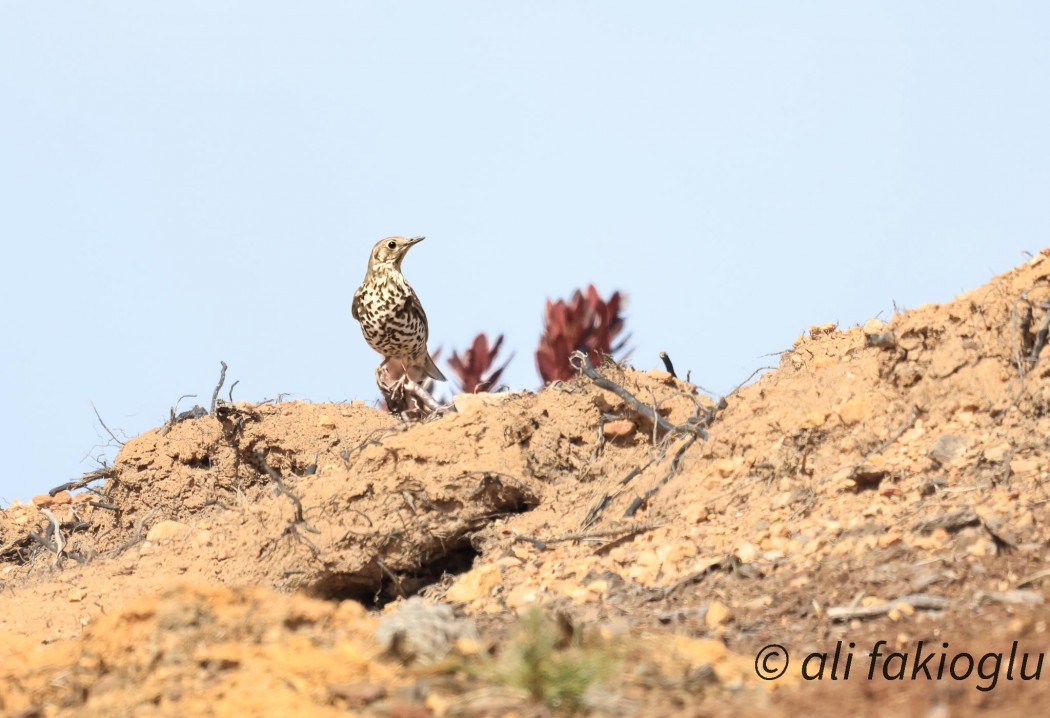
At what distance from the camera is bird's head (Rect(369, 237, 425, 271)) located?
10.9 meters

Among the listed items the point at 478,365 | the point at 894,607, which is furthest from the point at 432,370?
the point at 894,607

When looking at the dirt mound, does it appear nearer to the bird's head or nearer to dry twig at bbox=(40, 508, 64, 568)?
dry twig at bbox=(40, 508, 64, 568)

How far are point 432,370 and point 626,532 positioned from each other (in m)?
5.17

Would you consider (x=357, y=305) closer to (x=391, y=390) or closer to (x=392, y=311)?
(x=392, y=311)

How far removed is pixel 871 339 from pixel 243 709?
424 cm

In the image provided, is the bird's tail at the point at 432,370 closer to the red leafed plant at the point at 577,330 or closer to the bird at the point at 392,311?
the bird at the point at 392,311

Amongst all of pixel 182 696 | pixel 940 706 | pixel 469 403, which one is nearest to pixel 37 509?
pixel 469 403

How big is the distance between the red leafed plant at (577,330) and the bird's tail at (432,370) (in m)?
1.03

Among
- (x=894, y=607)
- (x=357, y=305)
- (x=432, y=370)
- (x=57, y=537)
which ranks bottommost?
(x=894, y=607)

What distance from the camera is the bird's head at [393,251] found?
35.7ft

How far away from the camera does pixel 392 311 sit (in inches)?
416

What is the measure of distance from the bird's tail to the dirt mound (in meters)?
1.89

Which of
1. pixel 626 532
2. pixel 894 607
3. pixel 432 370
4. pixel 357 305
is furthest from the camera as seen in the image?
pixel 432 370

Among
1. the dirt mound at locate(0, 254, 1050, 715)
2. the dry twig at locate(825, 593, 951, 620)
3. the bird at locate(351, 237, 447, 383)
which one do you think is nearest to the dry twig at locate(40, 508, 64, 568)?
the dirt mound at locate(0, 254, 1050, 715)
